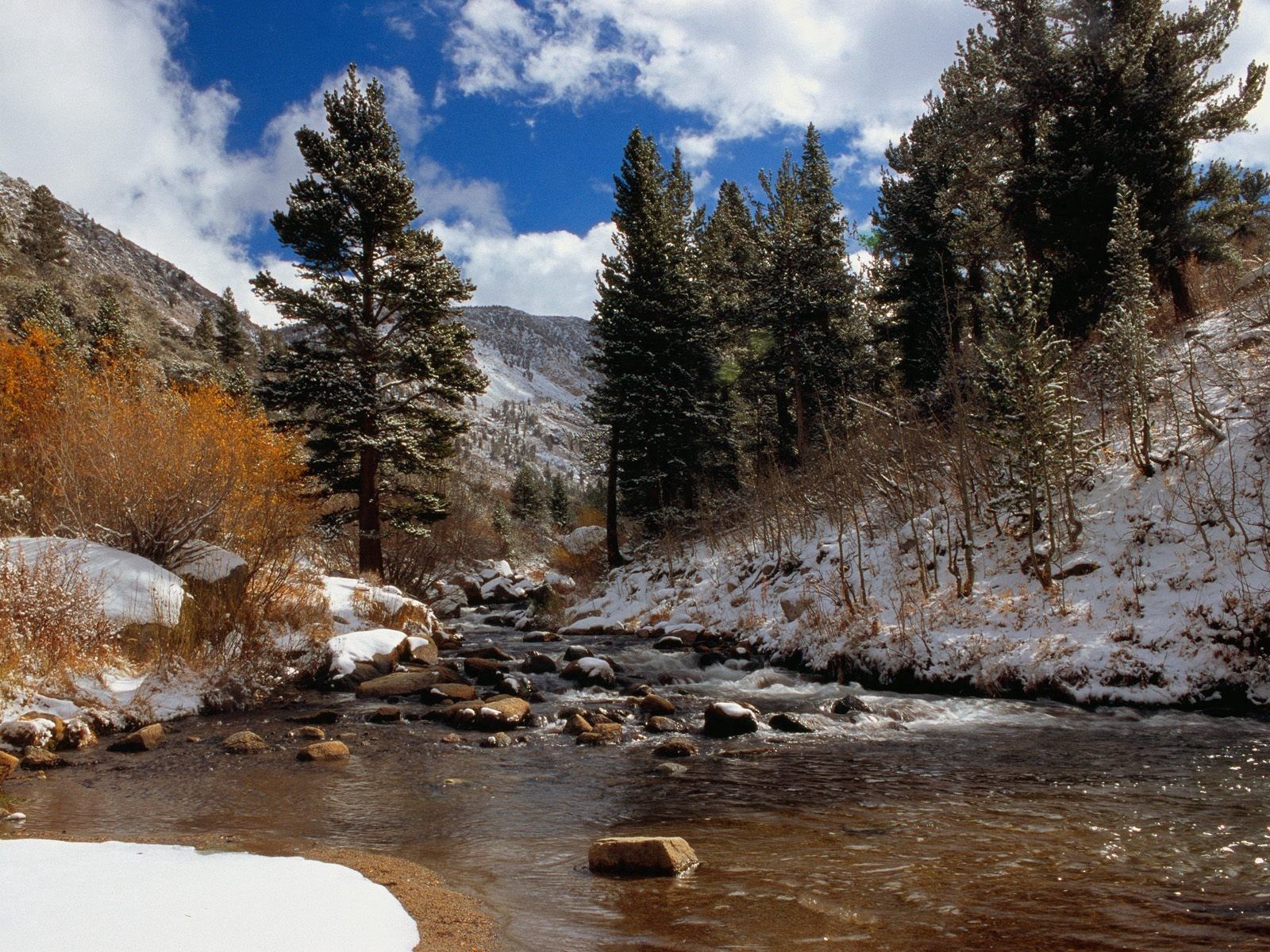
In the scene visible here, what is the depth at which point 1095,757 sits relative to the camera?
7574 mm

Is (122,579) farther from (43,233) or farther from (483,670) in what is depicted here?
(43,233)

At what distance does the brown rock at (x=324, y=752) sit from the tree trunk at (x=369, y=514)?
12457mm

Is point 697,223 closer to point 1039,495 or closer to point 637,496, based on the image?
point 637,496

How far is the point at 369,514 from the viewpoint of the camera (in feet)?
67.5

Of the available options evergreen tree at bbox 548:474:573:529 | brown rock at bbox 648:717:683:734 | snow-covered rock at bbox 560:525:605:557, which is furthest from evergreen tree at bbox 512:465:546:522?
brown rock at bbox 648:717:683:734

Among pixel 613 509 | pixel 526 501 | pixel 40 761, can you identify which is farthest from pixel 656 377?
pixel 526 501

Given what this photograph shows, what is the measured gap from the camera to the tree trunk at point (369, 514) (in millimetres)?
20391

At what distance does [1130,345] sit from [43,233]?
87.7 m

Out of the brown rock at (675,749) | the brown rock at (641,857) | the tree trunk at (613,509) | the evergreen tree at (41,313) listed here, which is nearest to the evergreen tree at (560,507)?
the tree trunk at (613,509)

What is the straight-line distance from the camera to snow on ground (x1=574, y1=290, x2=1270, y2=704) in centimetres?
1002

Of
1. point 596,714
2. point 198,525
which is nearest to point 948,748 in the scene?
point 596,714

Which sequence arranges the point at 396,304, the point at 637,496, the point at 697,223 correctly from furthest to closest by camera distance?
the point at 697,223 → the point at 637,496 → the point at 396,304

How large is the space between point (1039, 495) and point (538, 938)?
13.3 meters

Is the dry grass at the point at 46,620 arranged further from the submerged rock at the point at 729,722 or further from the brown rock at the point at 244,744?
the submerged rock at the point at 729,722
